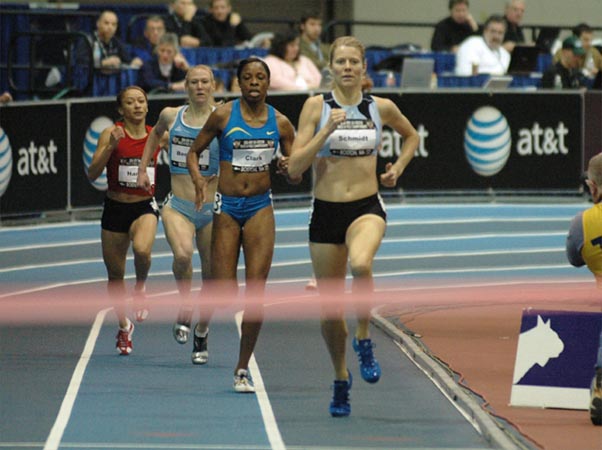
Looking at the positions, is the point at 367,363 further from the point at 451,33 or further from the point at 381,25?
the point at 381,25

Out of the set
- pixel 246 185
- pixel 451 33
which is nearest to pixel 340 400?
pixel 246 185

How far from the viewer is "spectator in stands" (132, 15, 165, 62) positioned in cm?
2234

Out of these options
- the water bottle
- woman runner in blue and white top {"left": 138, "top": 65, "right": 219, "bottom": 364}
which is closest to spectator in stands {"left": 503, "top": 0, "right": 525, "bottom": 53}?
the water bottle

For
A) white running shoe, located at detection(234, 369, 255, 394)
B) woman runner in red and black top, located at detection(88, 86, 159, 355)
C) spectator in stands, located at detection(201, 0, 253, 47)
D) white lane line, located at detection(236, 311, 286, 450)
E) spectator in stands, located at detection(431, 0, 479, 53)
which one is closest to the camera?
white lane line, located at detection(236, 311, 286, 450)

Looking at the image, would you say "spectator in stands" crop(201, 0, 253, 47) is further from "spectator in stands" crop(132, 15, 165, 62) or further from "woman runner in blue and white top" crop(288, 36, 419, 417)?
"woman runner in blue and white top" crop(288, 36, 419, 417)

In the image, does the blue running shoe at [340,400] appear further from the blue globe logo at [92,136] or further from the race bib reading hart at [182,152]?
the blue globe logo at [92,136]

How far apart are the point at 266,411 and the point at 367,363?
718 mm

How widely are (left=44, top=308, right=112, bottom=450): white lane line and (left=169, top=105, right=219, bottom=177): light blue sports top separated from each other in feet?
5.47

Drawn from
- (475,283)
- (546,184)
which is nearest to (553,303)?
(475,283)

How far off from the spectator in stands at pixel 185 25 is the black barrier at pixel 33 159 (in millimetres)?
3731

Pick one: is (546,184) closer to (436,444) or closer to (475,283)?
(475,283)

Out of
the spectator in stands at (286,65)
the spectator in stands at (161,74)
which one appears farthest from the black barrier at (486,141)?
the spectator in stands at (161,74)

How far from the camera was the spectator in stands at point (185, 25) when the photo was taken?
2350cm

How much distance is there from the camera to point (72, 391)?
11.2 m
